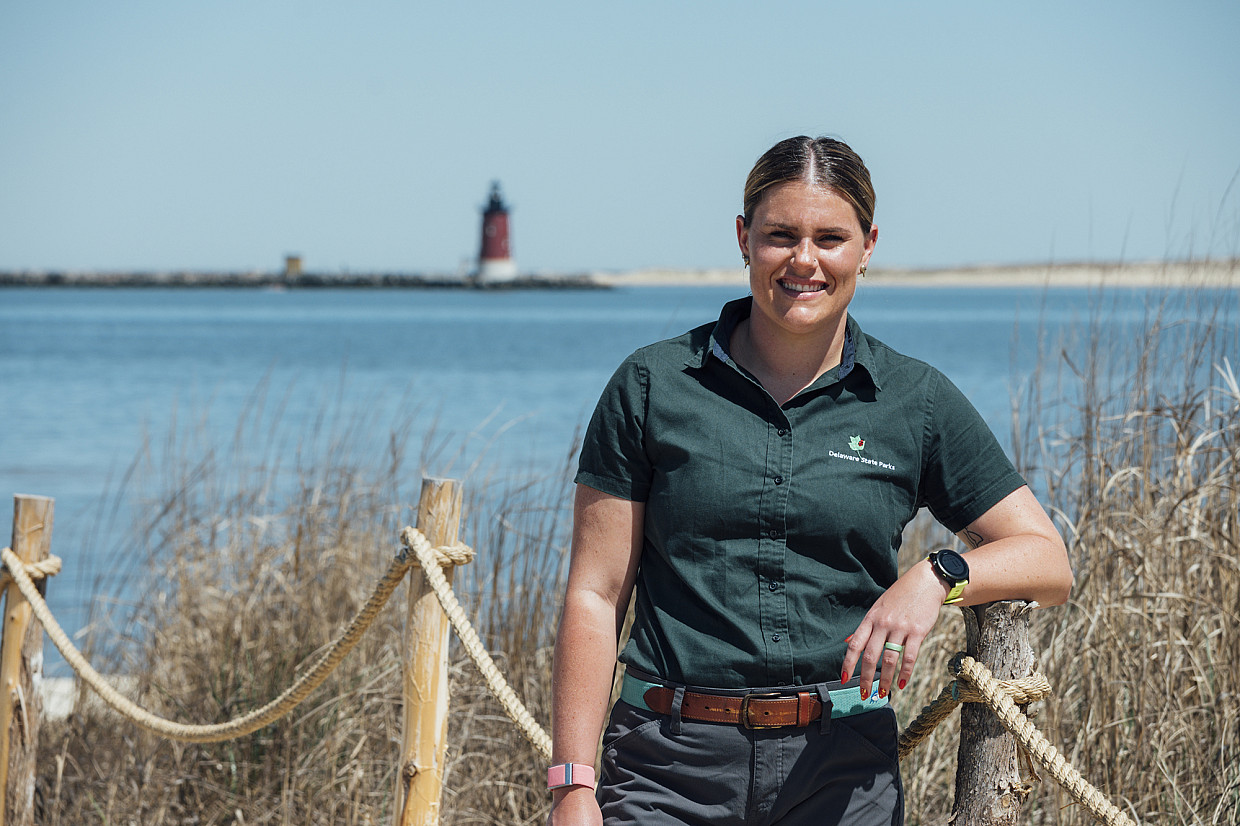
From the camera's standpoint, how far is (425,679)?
2.97 metres

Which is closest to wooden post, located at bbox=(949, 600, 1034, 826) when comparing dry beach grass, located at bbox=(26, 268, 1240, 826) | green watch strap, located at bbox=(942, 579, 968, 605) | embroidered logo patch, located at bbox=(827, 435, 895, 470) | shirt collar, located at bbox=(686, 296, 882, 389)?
green watch strap, located at bbox=(942, 579, 968, 605)

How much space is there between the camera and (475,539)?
517 centimetres

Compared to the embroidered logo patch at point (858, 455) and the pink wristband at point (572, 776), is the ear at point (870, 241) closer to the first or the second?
the embroidered logo patch at point (858, 455)

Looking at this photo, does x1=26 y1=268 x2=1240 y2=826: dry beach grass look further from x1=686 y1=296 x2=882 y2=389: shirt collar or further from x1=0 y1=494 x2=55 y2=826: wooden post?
x1=686 y1=296 x2=882 y2=389: shirt collar

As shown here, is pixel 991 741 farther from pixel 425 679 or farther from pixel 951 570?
pixel 425 679

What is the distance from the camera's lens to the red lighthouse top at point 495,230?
80.9 m

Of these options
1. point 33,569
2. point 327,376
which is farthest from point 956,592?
point 327,376

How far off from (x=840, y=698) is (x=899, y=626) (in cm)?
21

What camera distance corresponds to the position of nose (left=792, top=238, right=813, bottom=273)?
2045mm

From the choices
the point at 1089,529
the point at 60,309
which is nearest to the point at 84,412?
the point at 1089,529

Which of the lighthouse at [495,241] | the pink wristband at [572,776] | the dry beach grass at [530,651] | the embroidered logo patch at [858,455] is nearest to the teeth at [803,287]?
the embroidered logo patch at [858,455]

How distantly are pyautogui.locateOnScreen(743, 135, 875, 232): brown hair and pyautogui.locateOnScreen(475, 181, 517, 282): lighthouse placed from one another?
80215 mm

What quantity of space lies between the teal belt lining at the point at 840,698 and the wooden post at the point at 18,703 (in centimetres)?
270

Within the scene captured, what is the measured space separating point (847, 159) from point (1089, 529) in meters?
2.55
